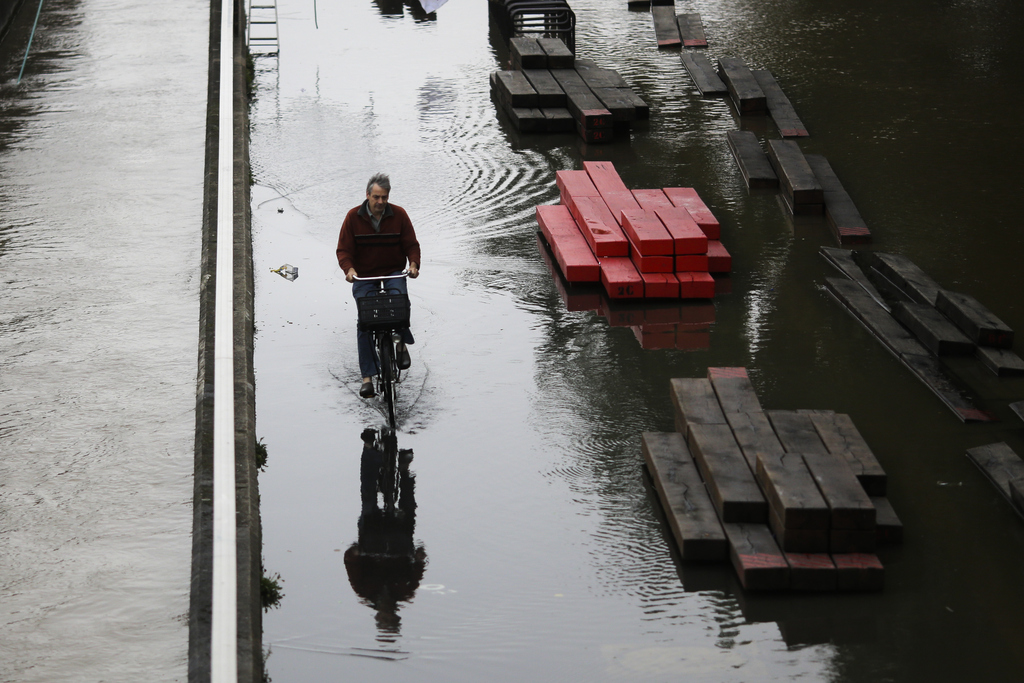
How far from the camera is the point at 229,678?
351 cm

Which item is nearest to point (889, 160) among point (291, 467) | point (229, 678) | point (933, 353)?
point (933, 353)

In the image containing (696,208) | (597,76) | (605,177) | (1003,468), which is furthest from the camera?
(597,76)

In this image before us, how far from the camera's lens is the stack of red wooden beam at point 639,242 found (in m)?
10.7

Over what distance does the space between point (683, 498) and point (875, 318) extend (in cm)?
405

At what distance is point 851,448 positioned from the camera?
7418 millimetres

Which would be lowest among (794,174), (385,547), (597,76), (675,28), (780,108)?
(385,547)

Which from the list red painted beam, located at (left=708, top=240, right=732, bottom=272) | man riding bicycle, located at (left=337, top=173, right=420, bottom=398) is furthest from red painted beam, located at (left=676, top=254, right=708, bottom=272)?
man riding bicycle, located at (left=337, top=173, right=420, bottom=398)

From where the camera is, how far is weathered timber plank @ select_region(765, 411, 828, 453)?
7332 millimetres

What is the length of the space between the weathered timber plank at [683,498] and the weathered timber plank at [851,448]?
3.07ft

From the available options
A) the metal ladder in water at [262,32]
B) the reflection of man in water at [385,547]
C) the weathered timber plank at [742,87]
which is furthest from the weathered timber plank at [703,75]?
the reflection of man in water at [385,547]

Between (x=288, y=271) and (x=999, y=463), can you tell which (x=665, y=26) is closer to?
(x=288, y=271)

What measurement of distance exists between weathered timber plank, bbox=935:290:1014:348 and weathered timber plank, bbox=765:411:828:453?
259 centimetres

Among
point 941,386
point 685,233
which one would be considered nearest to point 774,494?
point 941,386

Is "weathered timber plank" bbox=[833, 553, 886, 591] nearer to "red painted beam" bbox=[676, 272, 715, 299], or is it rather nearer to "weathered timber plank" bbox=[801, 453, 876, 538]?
"weathered timber plank" bbox=[801, 453, 876, 538]
